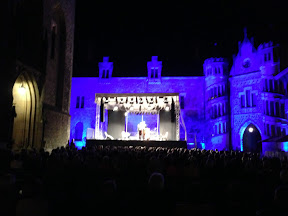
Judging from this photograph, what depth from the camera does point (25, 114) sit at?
16.1 metres

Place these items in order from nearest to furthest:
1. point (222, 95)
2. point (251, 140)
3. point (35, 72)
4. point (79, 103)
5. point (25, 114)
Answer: point (35, 72)
point (25, 114)
point (222, 95)
point (251, 140)
point (79, 103)

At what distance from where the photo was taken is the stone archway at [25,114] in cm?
1584

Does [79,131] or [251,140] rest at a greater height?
[79,131]

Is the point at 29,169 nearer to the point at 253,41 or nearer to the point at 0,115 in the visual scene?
the point at 0,115

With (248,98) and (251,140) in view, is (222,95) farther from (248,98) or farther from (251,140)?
(251,140)

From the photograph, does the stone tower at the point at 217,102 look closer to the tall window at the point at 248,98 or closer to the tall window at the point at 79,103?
the tall window at the point at 248,98

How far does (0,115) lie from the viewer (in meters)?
11.9

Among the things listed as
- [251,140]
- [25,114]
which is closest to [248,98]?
[251,140]

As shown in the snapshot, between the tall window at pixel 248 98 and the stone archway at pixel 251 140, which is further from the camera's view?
the stone archway at pixel 251 140

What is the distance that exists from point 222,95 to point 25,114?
71.3 ft

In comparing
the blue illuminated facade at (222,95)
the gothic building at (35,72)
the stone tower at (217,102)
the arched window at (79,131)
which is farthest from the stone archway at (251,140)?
the arched window at (79,131)

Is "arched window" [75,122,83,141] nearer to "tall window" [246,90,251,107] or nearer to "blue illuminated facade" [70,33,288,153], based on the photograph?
"blue illuminated facade" [70,33,288,153]

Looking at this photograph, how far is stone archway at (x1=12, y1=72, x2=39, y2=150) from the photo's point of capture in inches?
624

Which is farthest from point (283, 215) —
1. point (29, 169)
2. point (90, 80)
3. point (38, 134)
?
point (90, 80)
